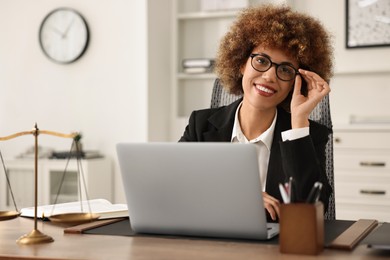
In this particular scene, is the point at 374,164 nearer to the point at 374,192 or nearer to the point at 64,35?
the point at 374,192

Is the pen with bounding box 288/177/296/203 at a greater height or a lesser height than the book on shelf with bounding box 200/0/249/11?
lesser

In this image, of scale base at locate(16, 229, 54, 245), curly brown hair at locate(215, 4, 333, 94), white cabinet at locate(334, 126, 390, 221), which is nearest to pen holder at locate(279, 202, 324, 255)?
scale base at locate(16, 229, 54, 245)

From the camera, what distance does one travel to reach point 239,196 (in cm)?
152

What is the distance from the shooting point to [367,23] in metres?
4.64

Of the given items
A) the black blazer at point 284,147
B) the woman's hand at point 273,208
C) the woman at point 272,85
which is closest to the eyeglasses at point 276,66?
the woman at point 272,85

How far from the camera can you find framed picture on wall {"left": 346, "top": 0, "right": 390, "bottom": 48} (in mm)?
4598

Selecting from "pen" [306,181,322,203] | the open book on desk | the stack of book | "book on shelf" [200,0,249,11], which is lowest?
the open book on desk

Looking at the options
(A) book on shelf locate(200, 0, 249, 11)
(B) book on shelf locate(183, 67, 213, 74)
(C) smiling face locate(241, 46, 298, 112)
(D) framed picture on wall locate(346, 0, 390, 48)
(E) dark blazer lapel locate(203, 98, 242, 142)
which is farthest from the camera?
(B) book on shelf locate(183, 67, 213, 74)

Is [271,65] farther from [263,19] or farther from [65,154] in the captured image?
[65,154]

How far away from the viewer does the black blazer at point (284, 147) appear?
1.87 m

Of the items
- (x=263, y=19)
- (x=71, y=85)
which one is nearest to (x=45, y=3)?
(x=71, y=85)

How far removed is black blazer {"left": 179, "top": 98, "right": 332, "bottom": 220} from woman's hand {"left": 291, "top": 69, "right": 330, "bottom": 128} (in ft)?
0.21

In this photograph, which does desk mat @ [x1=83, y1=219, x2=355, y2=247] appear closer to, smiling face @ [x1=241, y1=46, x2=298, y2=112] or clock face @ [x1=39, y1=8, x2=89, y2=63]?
smiling face @ [x1=241, y1=46, x2=298, y2=112]

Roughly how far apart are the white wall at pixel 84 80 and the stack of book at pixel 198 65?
31cm
